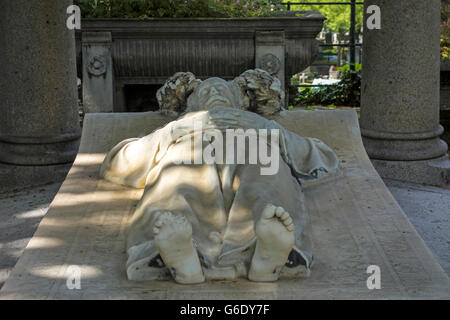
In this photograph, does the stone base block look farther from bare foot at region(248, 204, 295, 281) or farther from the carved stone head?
bare foot at region(248, 204, 295, 281)

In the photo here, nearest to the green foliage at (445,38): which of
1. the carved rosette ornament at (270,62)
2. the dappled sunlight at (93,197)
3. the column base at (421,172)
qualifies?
the carved rosette ornament at (270,62)

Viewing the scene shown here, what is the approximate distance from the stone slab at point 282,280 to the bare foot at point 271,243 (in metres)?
0.06

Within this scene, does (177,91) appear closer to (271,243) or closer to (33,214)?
(33,214)

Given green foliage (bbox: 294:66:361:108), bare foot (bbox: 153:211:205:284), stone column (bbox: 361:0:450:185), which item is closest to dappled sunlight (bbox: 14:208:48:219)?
bare foot (bbox: 153:211:205:284)

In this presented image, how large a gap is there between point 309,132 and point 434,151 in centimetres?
134

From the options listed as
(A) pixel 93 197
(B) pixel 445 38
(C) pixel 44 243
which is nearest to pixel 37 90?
(A) pixel 93 197

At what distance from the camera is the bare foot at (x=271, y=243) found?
9.61 ft

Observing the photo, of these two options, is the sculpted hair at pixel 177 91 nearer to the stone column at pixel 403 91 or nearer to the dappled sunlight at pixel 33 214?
the dappled sunlight at pixel 33 214

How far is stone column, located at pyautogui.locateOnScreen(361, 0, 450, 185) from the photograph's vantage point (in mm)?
5527

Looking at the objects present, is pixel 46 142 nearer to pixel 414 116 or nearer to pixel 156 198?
pixel 156 198

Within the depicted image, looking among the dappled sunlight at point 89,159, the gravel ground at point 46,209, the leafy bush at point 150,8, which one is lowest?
the gravel ground at point 46,209

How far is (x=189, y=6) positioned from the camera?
24.3ft

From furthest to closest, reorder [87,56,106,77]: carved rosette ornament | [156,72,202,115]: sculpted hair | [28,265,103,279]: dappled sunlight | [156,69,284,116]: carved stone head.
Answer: [87,56,106,77]: carved rosette ornament, [156,72,202,115]: sculpted hair, [156,69,284,116]: carved stone head, [28,265,103,279]: dappled sunlight
